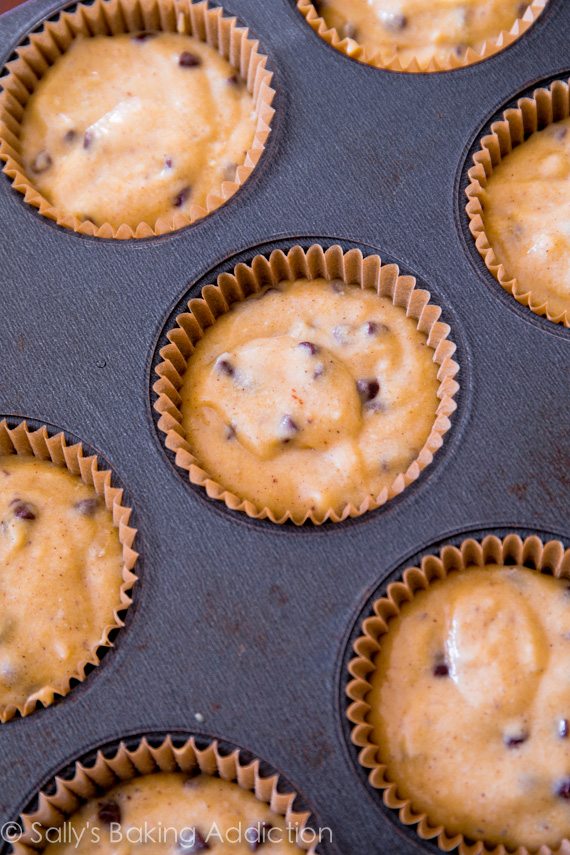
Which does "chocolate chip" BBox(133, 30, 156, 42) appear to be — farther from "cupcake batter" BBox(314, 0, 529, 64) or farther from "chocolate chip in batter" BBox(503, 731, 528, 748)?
"chocolate chip in batter" BBox(503, 731, 528, 748)

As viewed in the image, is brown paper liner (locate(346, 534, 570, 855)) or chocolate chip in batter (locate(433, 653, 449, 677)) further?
chocolate chip in batter (locate(433, 653, 449, 677))

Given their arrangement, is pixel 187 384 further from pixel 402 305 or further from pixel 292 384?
pixel 402 305

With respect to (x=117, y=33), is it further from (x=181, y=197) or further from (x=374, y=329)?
(x=374, y=329)

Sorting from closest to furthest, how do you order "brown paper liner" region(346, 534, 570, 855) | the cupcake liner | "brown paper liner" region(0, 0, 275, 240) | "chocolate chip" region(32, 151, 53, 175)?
"brown paper liner" region(346, 534, 570, 855) < the cupcake liner < "brown paper liner" region(0, 0, 275, 240) < "chocolate chip" region(32, 151, 53, 175)

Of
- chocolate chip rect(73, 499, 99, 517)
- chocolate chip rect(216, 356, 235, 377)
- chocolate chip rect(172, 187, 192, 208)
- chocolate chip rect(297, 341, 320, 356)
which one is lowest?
chocolate chip rect(73, 499, 99, 517)

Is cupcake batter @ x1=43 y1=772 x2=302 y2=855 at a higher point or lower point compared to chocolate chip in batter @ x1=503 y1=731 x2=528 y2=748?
lower

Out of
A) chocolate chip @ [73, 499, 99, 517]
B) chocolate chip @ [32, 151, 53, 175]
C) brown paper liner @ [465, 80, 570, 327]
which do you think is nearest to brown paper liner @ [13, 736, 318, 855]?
chocolate chip @ [73, 499, 99, 517]
